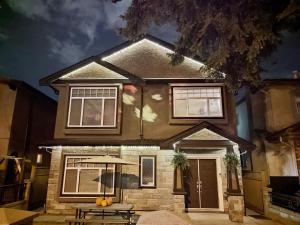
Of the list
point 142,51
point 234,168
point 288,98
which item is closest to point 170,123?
point 234,168

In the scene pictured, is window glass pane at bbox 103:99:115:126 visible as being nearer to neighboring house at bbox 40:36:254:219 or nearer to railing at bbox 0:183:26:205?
neighboring house at bbox 40:36:254:219

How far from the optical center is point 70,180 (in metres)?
12.5

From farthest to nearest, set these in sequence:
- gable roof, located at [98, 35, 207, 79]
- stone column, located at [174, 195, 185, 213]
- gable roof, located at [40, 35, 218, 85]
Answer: gable roof, located at [98, 35, 207, 79] < gable roof, located at [40, 35, 218, 85] < stone column, located at [174, 195, 185, 213]

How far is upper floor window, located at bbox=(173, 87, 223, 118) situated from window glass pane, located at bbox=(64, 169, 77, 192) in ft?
21.1

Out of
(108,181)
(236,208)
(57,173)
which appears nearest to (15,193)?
(57,173)

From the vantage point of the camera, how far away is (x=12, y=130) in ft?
47.2

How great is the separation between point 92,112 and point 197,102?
6173 mm

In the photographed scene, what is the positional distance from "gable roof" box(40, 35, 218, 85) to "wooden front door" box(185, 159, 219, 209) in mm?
5010

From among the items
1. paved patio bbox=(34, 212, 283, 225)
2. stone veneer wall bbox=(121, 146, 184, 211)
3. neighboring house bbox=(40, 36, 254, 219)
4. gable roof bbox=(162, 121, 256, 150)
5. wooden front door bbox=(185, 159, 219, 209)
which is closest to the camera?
paved patio bbox=(34, 212, 283, 225)

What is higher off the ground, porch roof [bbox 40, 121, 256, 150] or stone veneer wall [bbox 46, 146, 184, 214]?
porch roof [bbox 40, 121, 256, 150]

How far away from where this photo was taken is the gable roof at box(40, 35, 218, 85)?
1395 centimetres

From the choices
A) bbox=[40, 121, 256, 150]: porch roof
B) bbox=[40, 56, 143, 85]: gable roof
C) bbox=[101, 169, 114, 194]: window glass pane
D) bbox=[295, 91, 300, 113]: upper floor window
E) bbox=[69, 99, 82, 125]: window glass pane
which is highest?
bbox=[40, 56, 143, 85]: gable roof

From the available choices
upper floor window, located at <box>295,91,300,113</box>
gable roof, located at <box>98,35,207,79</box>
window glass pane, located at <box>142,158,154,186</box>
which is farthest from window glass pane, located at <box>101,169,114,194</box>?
upper floor window, located at <box>295,91,300,113</box>

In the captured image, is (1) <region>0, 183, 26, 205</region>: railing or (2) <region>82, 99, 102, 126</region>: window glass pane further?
(2) <region>82, 99, 102, 126</region>: window glass pane
